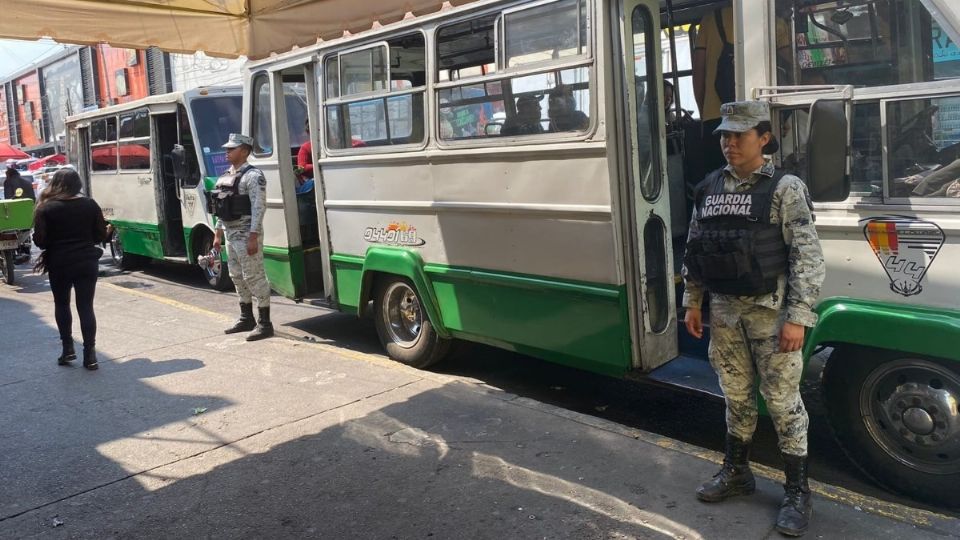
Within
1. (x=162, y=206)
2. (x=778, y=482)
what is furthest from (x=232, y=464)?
(x=162, y=206)

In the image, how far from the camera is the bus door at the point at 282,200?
6.92m

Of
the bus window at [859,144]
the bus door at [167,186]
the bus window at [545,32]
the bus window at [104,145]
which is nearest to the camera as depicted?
the bus window at [859,144]

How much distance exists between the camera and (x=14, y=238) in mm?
11484

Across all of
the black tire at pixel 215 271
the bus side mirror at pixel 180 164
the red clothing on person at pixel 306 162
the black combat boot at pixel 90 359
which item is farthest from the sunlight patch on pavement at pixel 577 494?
the bus side mirror at pixel 180 164

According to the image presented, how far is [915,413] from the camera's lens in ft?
11.4

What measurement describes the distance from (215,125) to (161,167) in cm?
130

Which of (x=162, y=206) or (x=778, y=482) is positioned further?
(x=162, y=206)

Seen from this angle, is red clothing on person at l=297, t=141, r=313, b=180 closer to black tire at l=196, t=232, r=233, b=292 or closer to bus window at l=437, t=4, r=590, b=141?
bus window at l=437, t=4, r=590, b=141

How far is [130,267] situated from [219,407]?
8.35 metres

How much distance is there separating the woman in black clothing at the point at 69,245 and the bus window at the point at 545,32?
3.78 m

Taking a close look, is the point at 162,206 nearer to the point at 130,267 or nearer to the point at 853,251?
the point at 130,267

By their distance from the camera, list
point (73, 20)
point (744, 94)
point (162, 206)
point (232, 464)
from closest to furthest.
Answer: point (744, 94) < point (232, 464) < point (73, 20) < point (162, 206)

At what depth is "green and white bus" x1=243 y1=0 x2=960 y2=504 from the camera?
3373 mm

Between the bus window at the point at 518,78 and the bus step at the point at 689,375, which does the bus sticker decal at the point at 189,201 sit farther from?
the bus step at the point at 689,375
